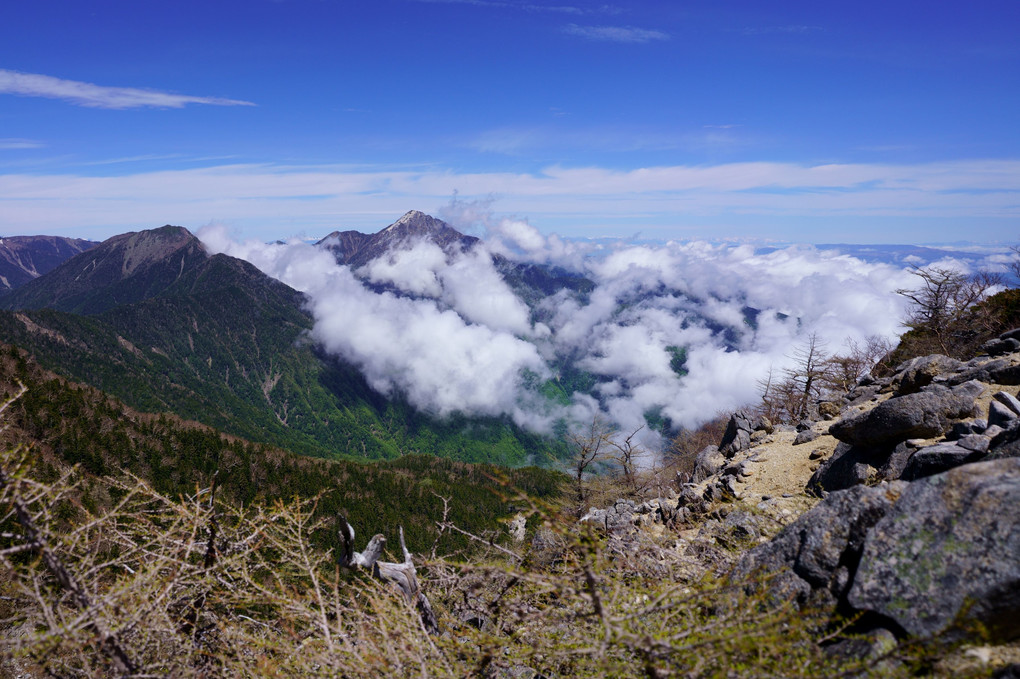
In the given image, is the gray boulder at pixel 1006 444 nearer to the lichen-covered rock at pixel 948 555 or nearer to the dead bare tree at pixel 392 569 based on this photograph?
the lichen-covered rock at pixel 948 555

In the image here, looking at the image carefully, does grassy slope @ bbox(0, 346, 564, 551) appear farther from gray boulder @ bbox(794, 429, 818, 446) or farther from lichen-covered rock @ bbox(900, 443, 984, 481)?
lichen-covered rock @ bbox(900, 443, 984, 481)

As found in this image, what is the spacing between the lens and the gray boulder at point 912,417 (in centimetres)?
1199

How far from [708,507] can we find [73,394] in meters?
126

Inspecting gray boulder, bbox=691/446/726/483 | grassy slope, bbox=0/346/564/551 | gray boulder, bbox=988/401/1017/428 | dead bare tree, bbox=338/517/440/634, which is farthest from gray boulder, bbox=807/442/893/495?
grassy slope, bbox=0/346/564/551

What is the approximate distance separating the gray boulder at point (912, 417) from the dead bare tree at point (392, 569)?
40.7ft

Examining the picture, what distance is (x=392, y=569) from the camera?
9.24 metres

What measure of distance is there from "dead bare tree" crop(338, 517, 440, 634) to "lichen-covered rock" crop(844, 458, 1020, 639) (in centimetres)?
672

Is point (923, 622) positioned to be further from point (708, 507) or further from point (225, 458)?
point (225, 458)

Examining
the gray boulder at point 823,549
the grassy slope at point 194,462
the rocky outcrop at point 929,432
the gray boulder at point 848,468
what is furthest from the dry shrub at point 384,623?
the grassy slope at point 194,462

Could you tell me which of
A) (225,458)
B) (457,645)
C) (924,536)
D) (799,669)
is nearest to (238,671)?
(457,645)

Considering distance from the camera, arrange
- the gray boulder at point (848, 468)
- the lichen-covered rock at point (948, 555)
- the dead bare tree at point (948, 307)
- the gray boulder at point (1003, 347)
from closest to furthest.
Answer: the lichen-covered rock at point (948, 555), the gray boulder at point (848, 468), the gray boulder at point (1003, 347), the dead bare tree at point (948, 307)

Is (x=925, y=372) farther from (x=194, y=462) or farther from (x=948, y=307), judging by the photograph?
(x=194, y=462)

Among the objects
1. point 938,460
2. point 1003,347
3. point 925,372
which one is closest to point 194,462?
point 925,372

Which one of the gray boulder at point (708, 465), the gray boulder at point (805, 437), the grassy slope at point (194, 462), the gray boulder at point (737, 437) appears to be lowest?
the grassy slope at point (194, 462)
